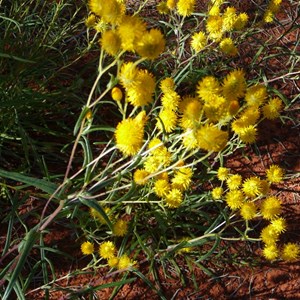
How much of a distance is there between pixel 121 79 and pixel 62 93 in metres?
1.65

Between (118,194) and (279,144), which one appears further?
(279,144)

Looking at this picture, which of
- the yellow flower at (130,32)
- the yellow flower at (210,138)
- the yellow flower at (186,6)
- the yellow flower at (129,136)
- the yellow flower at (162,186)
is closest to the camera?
the yellow flower at (130,32)

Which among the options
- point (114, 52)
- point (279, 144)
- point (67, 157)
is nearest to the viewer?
point (114, 52)

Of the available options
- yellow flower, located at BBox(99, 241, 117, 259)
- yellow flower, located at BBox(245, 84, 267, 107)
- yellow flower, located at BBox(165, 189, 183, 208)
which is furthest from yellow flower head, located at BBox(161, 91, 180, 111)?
yellow flower, located at BBox(99, 241, 117, 259)

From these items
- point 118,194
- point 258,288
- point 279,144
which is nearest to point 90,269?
point 118,194

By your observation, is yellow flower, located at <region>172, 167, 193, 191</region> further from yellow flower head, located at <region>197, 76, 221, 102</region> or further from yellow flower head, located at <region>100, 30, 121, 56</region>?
yellow flower head, located at <region>100, 30, 121, 56</region>

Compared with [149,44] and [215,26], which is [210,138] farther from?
[215,26]

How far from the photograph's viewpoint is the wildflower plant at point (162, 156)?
1864 mm

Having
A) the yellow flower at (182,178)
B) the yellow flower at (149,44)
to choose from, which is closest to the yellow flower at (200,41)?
the yellow flower at (182,178)

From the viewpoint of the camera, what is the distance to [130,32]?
5.65 ft

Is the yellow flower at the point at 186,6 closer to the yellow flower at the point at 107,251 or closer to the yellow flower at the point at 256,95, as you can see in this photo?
the yellow flower at the point at 256,95

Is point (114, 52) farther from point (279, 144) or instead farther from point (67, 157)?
point (279, 144)

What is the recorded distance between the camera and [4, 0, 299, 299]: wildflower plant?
1864 mm

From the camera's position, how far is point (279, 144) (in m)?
3.85
